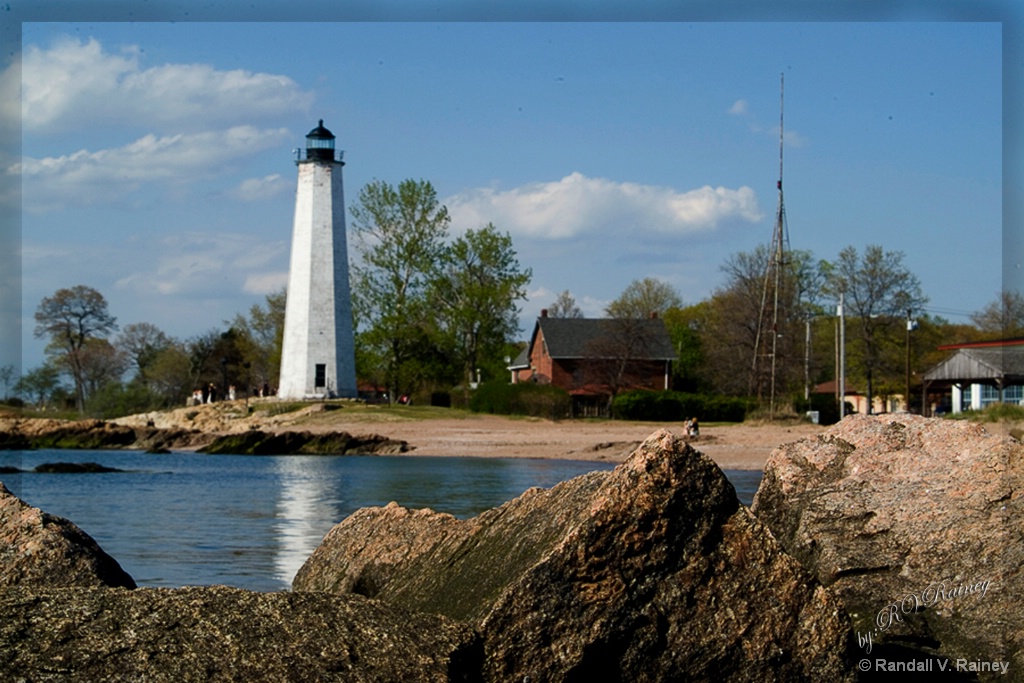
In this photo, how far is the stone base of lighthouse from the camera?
57.4 meters

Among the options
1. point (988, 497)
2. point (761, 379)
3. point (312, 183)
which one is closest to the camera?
point (988, 497)

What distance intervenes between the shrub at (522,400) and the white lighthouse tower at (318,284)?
7.50 m

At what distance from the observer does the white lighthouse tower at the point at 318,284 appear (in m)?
57.4

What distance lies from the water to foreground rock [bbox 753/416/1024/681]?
6.03 m

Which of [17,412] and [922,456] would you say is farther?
[17,412]

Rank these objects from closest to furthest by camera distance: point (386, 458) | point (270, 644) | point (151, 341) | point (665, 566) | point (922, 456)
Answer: point (270, 644) < point (665, 566) < point (922, 456) < point (386, 458) < point (151, 341)

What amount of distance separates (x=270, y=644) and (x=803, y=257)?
7833cm

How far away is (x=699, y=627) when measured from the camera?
516 cm

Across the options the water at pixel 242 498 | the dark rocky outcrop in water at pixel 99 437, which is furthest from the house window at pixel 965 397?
the dark rocky outcrop in water at pixel 99 437

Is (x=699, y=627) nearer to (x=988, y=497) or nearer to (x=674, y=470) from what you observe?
(x=674, y=470)

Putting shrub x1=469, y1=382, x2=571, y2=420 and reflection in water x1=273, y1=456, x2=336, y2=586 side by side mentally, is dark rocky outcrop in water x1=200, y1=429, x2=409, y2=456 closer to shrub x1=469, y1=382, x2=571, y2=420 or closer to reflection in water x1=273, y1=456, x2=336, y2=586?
reflection in water x1=273, y1=456, x2=336, y2=586

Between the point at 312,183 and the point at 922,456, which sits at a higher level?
the point at 312,183

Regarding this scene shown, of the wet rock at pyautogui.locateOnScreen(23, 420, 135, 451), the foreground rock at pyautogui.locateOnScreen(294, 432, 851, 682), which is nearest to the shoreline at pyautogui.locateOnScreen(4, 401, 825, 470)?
the wet rock at pyautogui.locateOnScreen(23, 420, 135, 451)

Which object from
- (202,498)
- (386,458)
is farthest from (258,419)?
(202,498)
